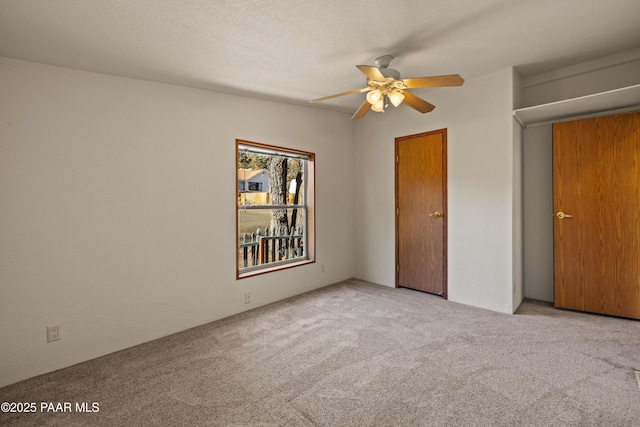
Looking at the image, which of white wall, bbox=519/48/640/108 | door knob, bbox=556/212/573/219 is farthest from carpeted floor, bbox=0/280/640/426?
white wall, bbox=519/48/640/108

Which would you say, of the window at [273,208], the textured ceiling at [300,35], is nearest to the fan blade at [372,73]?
the textured ceiling at [300,35]

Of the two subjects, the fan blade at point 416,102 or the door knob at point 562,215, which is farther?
the door knob at point 562,215

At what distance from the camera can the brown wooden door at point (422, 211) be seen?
12.8ft

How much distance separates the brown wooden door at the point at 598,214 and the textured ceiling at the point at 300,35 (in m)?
0.80

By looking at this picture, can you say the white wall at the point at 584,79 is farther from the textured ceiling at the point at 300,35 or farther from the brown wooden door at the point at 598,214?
the brown wooden door at the point at 598,214

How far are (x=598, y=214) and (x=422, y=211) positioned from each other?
69.9 inches

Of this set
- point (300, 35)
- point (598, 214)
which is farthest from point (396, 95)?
point (598, 214)

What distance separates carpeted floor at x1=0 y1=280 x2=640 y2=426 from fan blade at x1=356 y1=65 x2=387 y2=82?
2208 mm

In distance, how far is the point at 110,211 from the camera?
269 cm

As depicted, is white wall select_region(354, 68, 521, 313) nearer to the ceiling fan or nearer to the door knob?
the door knob

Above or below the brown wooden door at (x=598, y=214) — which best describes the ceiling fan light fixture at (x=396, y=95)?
above

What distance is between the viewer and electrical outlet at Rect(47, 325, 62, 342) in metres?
2.41

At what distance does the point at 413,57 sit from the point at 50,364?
3.96m

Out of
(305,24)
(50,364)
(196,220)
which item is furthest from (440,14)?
(50,364)
